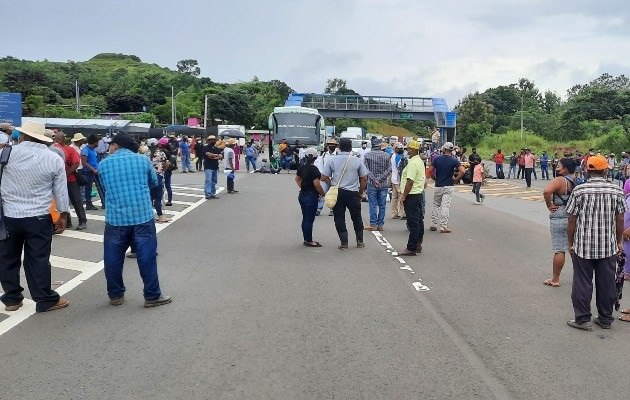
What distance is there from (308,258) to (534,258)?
12.6 ft

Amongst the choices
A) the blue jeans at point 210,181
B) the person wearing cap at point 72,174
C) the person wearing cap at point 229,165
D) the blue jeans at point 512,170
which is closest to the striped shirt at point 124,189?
the person wearing cap at point 72,174

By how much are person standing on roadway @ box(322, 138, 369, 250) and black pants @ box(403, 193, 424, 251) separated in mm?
833

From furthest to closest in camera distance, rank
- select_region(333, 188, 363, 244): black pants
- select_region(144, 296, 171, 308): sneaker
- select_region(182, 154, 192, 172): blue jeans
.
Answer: select_region(182, 154, 192, 172): blue jeans
select_region(333, 188, 363, 244): black pants
select_region(144, 296, 171, 308): sneaker

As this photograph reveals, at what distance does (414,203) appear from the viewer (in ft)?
32.9

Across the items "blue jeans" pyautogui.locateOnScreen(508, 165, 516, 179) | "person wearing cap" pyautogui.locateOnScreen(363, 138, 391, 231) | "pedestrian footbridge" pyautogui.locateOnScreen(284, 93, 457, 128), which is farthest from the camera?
"pedestrian footbridge" pyautogui.locateOnScreen(284, 93, 457, 128)

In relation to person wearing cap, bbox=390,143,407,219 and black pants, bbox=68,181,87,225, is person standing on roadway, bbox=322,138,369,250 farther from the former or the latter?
black pants, bbox=68,181,87,225

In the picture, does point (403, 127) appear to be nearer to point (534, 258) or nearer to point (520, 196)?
point (520, 196)


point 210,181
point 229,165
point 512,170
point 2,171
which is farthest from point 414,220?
point 512,170

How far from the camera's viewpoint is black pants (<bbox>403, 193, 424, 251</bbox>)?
9.75m

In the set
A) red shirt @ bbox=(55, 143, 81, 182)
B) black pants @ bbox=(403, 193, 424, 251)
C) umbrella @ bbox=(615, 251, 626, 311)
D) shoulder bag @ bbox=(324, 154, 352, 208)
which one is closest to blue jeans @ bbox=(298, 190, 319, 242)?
shoulder bag @ bbox=(324, 154, 352, 208)

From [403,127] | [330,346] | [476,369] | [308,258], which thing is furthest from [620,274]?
[403,127]

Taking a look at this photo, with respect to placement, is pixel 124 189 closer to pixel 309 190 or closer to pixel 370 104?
pixel 309 190

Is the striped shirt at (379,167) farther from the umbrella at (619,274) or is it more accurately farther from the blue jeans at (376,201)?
the umbrella at (619,274)

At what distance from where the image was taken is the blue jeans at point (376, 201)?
1236 centimetres
